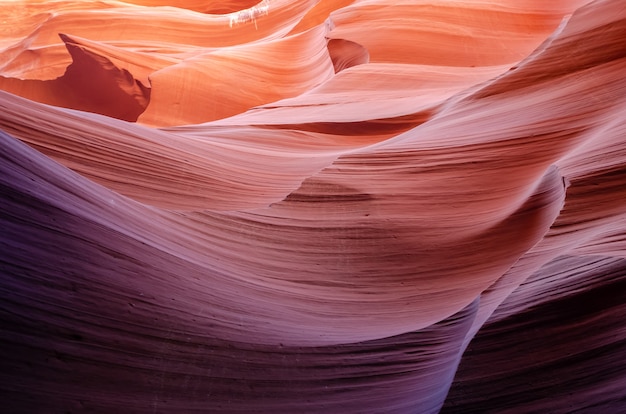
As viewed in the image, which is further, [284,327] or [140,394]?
[284,327]

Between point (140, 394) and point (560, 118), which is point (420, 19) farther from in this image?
point (140, 394)

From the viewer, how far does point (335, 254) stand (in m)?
1.78

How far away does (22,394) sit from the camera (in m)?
0.96

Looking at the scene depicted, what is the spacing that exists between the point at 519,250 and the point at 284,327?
2.67 feet

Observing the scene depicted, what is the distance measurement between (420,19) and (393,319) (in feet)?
11.8

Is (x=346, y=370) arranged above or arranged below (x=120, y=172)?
below

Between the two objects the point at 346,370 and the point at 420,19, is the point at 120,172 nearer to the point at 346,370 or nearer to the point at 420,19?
the point at 346,370

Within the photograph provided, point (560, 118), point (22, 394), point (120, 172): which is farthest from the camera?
point (560, 118)

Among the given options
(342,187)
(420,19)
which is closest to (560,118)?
(342,187)

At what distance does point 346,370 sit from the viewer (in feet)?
4.35

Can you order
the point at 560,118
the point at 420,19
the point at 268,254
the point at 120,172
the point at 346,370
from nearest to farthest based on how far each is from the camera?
the point at 346,370
the point at 268,254
the point at 120,172
the point at 560,118
the point at 420,19

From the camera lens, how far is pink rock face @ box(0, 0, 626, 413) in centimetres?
110

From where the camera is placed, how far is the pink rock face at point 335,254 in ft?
3.60

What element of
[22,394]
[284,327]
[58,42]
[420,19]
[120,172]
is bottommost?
[284,327]
